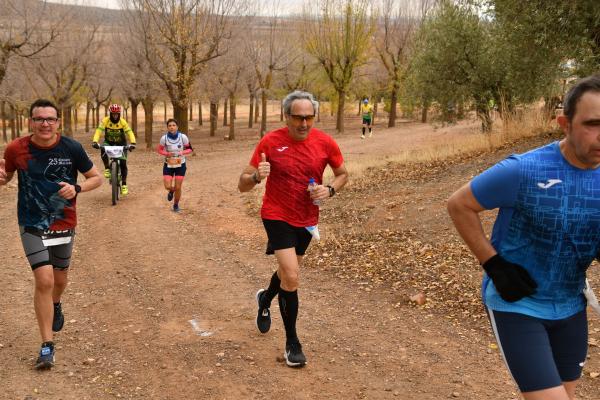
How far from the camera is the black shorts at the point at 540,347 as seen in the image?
2355mm

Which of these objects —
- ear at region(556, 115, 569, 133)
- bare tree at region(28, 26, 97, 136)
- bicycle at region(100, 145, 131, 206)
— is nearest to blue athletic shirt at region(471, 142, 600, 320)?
ear at region(556, 115, 569, 133)

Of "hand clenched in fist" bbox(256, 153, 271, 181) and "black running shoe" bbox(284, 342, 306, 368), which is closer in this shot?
"hand clenched in fist" bbox(256, 153, 271, 181)

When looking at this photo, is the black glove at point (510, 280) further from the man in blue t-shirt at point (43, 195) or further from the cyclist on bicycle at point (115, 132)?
the cyclist on bicycle at point (115, 132)

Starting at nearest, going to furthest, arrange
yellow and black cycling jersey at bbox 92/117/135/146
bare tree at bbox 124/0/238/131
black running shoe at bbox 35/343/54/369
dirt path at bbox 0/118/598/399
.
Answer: dirt path at bbox 0/118/598/399 < black running shoe at bbox 35/343/54/369 < yellow and black cycling jersey at bbox 92/117/135/146 < bare tree at bbox 124/0/238/131

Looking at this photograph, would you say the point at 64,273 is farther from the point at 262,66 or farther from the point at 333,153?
the point at 262,66

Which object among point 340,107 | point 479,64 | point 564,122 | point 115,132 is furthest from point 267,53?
point 564,122

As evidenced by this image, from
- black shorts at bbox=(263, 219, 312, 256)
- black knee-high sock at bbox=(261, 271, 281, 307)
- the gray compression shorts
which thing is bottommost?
black knee-high sock at bbox=(261, 271, 281, 307)

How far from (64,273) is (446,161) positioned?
11765 mm

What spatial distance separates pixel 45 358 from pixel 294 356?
6.61 feet

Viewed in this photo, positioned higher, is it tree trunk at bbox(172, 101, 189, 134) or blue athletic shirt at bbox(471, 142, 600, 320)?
blue athletic shirt at bbox(471, 142, 600, 320)

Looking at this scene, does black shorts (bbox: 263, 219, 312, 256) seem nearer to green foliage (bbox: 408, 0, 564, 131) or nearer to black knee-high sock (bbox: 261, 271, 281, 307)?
black knee-high sock (bbox: 261, 271, 281, 307)

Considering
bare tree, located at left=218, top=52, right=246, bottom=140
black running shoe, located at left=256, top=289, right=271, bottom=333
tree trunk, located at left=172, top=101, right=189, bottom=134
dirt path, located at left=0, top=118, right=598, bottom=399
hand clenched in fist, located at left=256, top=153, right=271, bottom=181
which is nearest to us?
dirt path, located at left=0, top=118, right=598, bottom=399

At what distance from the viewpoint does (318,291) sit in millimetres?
6703

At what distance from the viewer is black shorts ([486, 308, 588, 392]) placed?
2355 mm
